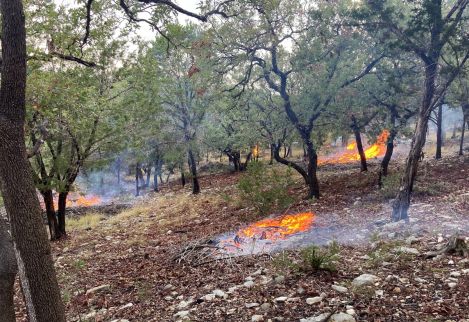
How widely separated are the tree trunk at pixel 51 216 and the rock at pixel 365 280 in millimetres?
10913

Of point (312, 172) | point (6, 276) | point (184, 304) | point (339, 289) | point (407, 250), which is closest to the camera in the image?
point (6, 276)

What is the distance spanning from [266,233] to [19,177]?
251 inches

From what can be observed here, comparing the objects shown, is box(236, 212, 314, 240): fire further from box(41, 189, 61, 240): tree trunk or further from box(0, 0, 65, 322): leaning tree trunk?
box(41, 189, 61, 240): tree trunk

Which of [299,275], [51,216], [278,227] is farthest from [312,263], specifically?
[51,216]

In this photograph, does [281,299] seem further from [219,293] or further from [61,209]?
[61,209]

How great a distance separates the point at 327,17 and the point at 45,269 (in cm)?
1097

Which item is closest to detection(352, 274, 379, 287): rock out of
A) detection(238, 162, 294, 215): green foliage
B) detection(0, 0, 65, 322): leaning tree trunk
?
detection(0, 0, 65, 322): leaning tree trunk

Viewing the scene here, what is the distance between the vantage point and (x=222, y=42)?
1132cm

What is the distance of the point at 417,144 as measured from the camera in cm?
831

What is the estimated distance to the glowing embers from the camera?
7.91m

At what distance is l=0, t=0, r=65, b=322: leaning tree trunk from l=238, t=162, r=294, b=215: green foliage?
23.8 feet

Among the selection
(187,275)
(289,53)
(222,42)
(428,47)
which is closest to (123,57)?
(222,42)

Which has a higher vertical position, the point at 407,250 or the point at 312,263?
the point at 312,263

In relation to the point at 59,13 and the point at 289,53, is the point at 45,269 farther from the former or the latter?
the point at 289,53
